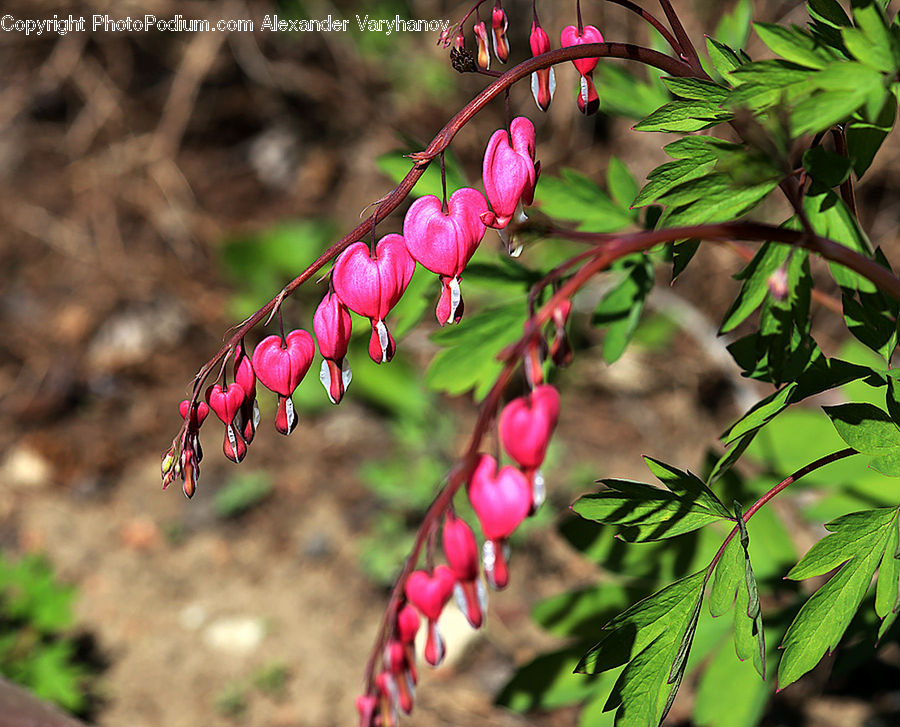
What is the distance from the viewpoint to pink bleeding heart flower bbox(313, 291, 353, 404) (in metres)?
0.68

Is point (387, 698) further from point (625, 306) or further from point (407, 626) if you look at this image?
point (625, 306)

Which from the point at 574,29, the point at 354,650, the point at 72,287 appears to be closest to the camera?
the point at 574,29

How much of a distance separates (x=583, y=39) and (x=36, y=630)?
1705mm

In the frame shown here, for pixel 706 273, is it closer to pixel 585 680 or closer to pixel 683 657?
pixel 585 680

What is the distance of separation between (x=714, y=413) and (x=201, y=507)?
1595 millimetres

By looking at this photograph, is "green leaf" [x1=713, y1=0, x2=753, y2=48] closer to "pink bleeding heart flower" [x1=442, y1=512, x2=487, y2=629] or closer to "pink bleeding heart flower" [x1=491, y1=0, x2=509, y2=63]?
"pink bleeding heart flower" [x1=491, y1=0, x2=509, y2=63]

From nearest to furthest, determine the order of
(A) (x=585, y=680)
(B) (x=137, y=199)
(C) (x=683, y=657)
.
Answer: (C) (x=683, y=657)
(A) (x=585, y=680)
(B) (x=137, y=199)

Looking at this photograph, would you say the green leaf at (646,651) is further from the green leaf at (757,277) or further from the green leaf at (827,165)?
the green leaf at (827,165)

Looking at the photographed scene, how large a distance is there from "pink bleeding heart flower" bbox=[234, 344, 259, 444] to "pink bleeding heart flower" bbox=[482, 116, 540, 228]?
0.24 metres

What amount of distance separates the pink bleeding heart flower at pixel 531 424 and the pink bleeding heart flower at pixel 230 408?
0.82 ft

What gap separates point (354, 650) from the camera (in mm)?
2135

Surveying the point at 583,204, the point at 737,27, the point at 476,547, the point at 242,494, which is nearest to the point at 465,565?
the point at 476,547

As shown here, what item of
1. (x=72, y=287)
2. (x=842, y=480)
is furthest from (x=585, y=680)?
(x=72, y=287)

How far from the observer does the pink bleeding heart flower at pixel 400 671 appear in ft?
2.34
